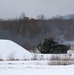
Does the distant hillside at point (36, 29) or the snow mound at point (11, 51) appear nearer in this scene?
the snow mound at point (11, 51)

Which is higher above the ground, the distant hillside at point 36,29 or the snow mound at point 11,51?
the distant hillside at point 36,29

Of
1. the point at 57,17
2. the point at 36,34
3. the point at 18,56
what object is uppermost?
the point at 57,17

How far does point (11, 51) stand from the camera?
2945 cm

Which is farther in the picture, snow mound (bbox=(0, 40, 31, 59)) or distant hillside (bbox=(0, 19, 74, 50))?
distant hillside (bbox=(0, 19, 74, 50))

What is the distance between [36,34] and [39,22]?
1404 centimetres

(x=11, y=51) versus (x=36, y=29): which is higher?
(x=36, y=29)

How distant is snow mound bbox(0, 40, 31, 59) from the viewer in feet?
91.6

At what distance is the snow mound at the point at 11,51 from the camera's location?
27.9m

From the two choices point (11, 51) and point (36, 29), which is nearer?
point (11, 51)

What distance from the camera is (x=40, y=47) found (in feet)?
116

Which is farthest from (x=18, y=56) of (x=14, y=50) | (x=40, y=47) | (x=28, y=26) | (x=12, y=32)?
(x=28, y=26)

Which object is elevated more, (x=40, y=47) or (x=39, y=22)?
(x=39, y=22)

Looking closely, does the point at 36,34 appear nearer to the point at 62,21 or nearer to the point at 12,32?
the point at 12,32

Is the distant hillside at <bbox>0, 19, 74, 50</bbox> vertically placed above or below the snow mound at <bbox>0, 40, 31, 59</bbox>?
above
